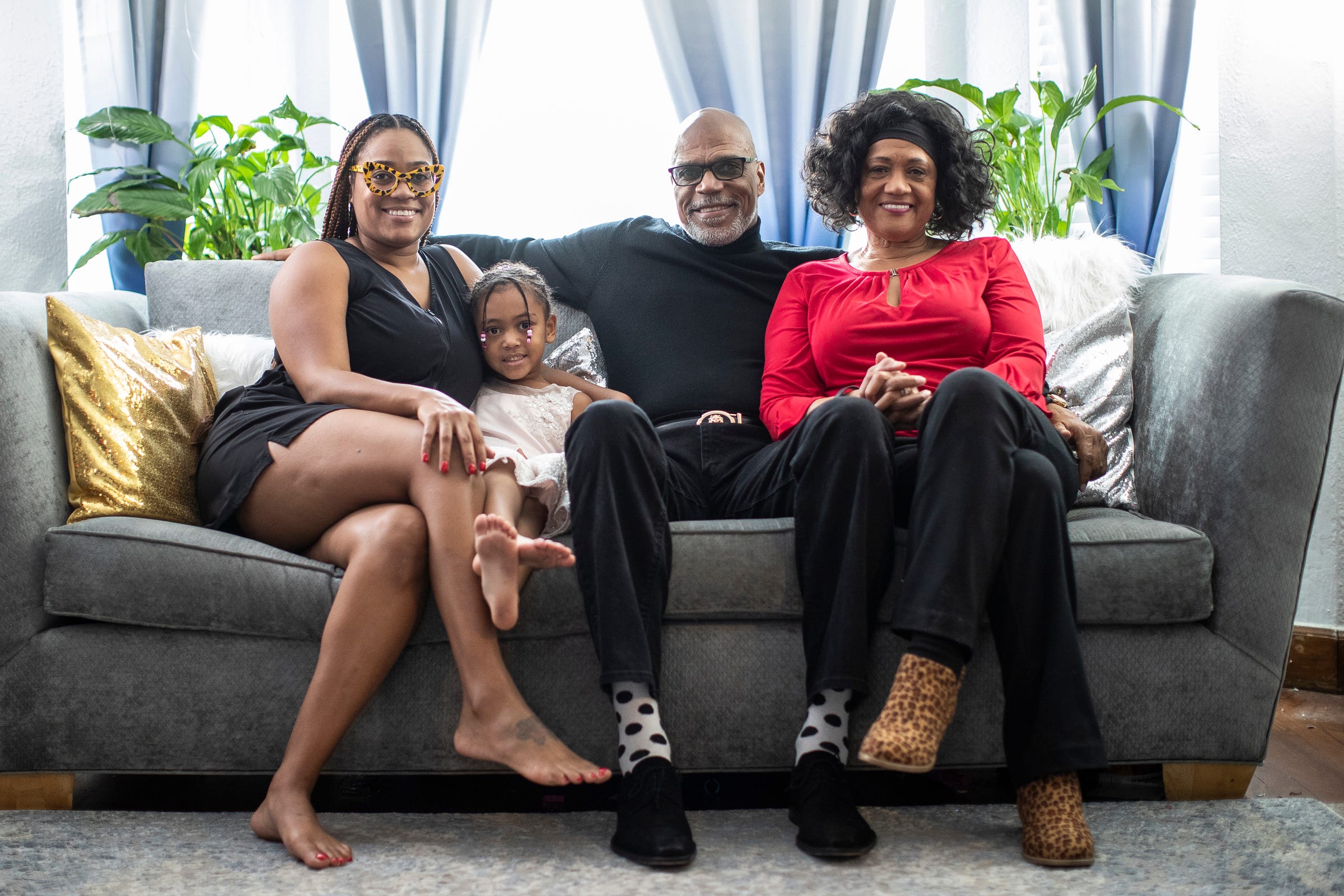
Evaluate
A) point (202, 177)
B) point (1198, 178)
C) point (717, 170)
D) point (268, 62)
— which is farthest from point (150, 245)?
point (1198, 178)

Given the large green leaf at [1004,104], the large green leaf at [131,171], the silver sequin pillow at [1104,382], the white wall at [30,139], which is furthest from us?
the white wall at [30,139]

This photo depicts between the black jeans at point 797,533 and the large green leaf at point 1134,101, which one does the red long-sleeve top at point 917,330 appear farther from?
the large green leaf at point 1134,101

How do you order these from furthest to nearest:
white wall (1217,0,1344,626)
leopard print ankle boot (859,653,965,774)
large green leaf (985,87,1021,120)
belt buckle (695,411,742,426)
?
large green leaf (985,87,1021,120)
white wall (1217,0,1344,626)
belt buckle (695,411,742,426)
leopard print ankle boot (859,653,965,774)

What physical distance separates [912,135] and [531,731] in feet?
4.15

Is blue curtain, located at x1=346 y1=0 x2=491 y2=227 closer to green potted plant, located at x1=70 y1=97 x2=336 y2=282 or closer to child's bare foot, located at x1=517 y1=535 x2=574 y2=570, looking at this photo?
green potted plant, located at x1=70 y1=97 x2=336 y2=282

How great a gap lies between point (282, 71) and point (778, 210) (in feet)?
5.29

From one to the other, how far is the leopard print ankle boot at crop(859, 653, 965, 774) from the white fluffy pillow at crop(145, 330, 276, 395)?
4.18 ft

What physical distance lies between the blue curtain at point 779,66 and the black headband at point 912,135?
3.56ft

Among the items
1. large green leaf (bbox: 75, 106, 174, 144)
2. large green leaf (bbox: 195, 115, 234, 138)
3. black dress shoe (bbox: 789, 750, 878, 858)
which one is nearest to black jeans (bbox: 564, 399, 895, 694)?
black dress shoe (bbox: 789, 750, 878, 858)

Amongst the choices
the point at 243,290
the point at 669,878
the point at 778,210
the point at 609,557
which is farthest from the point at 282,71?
the point at 669,878

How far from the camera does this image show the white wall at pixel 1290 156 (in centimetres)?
227

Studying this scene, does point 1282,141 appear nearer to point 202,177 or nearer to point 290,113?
point 290,113

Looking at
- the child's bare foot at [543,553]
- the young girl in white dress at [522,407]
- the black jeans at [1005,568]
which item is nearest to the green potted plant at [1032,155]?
the young girl in white dress at [522,407]

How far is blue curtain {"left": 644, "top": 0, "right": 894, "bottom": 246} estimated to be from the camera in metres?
2.95
